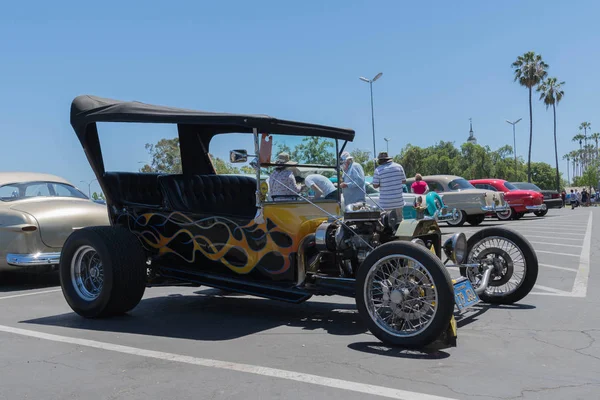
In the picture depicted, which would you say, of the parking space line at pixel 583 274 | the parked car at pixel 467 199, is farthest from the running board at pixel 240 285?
the parked car at pixel 467 199

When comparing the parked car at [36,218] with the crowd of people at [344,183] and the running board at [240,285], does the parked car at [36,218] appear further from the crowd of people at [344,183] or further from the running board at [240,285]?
the crowd of people at [344,183]

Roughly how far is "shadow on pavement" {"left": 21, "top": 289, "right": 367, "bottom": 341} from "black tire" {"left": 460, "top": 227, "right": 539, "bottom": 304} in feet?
4.73

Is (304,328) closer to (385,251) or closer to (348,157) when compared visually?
(385,251)

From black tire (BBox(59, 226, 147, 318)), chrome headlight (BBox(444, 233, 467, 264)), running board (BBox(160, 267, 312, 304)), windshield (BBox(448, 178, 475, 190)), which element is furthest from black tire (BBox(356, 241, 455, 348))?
windshield (BBox(448, 178, 475, 190))

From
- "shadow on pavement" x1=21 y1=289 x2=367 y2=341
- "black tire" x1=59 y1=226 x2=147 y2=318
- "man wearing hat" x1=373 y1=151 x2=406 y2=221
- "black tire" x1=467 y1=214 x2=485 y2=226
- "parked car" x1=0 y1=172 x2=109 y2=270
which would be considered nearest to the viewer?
"shadow on pavement" x1=21 y1=289 x2=367 y2=341

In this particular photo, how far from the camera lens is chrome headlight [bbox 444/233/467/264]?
5.59 m

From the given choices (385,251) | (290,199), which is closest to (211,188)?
(290,199)

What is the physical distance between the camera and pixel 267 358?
4188mm

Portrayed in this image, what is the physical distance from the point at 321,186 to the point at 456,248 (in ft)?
5.05

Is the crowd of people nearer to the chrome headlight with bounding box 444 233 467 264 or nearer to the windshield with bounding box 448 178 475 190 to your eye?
the chrome headlight with bounding box 444 233 467 264

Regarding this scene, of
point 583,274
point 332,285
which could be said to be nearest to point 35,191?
point 332,285

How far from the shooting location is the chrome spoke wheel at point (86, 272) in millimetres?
5809

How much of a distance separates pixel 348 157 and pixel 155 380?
3.80 meters

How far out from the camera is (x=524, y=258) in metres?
5.79
